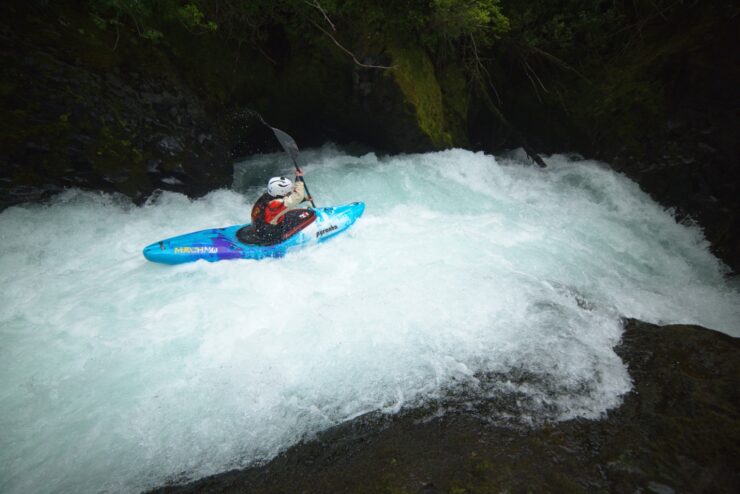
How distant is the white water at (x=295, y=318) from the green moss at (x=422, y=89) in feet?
4.89

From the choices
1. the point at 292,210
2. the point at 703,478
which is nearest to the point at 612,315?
the point at 703,478

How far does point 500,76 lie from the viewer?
24.6 feet

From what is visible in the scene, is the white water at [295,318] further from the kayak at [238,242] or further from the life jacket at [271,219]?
the life jacket at [271,219]

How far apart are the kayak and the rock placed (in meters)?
2.62

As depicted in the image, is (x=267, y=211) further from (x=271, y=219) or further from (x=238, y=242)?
(x=238, y=242)

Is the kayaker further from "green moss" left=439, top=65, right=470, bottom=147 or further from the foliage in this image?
"green moss" left=439, top=65, right=470, bottom=147

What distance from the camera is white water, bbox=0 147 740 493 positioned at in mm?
2713

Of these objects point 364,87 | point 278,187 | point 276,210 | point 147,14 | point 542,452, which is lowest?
point 542,452

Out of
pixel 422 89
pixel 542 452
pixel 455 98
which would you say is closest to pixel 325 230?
pixel 422 89

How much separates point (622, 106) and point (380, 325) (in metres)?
5.56

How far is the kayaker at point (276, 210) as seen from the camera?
454 centimetres

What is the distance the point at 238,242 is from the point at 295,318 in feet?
4.80

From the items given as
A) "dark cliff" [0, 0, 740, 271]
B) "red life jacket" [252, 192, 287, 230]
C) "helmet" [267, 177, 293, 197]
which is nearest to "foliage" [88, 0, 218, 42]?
"dark cliff" [0, 0, 740, 271]

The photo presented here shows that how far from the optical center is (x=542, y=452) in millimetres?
2311
